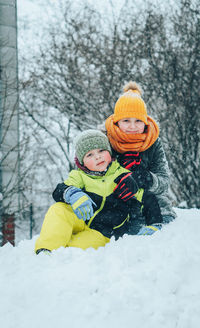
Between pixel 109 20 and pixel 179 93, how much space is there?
3.81 m

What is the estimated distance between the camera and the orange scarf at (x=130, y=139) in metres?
3.37

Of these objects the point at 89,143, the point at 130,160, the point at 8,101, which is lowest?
the point at 8,101

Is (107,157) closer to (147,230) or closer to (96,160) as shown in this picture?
(96,160)

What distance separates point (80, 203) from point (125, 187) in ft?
1.45

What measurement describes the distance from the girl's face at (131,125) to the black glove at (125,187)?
54 centimetres

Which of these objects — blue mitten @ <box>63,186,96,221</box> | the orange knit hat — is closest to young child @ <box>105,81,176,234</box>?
the orange knit hat

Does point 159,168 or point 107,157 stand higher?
point 107,157

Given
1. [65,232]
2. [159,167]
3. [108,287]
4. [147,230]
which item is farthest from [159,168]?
[108,287]

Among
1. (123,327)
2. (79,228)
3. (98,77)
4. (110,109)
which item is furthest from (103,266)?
(98,77)

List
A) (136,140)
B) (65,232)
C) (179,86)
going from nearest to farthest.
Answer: (65,232)
(136,140)
(179,86)

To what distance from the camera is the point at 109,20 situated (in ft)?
38.1

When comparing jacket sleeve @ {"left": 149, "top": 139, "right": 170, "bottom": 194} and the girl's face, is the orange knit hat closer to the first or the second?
the girl's face

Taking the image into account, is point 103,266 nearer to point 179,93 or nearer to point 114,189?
point 114,189

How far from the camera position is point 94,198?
119 inches
